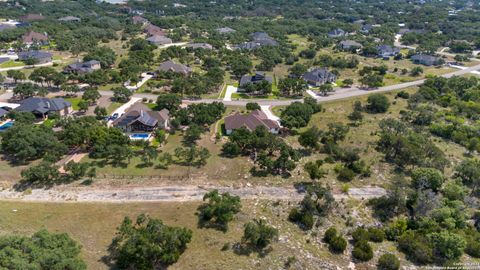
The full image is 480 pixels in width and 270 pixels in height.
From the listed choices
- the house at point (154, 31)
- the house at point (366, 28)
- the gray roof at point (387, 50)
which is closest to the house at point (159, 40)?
the house at point (154, 31)

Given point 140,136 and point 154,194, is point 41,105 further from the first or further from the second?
point 154,194

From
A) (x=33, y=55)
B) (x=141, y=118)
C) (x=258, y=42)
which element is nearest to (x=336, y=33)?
(x=258, y=42)

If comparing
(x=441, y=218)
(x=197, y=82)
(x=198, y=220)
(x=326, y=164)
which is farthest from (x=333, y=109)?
(x=198, y=220)

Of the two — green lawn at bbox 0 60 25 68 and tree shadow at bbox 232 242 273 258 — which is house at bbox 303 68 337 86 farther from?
green lawn at bbox 0 60 25 68

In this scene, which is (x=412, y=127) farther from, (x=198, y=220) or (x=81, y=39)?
(x=81, y=39)

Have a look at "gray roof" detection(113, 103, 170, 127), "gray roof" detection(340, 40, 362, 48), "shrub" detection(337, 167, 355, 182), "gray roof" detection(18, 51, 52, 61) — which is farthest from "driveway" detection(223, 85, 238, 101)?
"gray roof" detection(340, 40, 362, 48)
